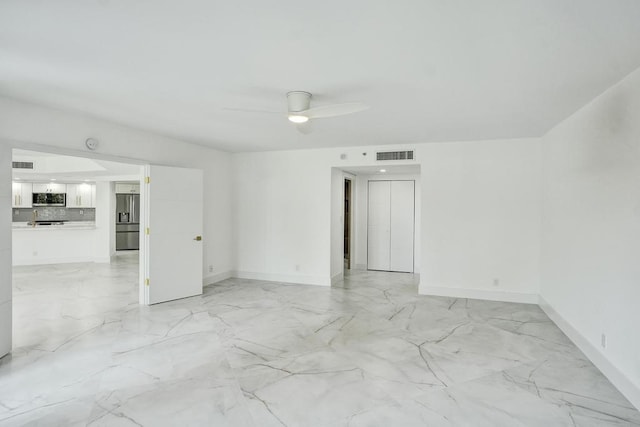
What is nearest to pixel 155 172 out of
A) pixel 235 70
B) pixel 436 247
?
pixel 235 70

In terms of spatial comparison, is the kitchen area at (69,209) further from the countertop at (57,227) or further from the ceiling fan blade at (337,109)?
the ceiling fan blade at (337,109)

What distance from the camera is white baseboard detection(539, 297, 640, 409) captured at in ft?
8.98

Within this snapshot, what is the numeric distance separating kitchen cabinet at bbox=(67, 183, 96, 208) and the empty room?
12.4 feet

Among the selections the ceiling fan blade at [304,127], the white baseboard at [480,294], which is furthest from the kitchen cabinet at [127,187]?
the white baseboard at [480,294]

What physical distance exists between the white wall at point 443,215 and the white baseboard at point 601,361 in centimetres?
120

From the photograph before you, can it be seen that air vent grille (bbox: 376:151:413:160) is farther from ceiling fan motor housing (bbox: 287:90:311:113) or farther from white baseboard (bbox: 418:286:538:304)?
ceiling fan motor housing (bbox: 287:90:311:113)

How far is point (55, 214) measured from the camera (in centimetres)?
1095

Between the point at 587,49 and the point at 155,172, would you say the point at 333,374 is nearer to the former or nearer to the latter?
the point at 587,49

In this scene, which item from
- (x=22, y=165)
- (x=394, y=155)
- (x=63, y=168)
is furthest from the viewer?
(x=22, y=165)

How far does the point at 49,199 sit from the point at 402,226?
32.6 feet

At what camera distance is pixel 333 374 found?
10.4 ft

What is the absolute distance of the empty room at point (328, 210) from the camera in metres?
2.30

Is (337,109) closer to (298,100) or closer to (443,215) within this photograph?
(298,100)

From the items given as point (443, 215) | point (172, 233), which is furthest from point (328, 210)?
point (172, 233)
